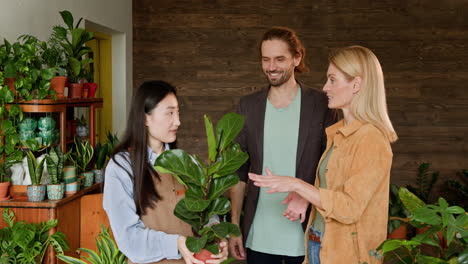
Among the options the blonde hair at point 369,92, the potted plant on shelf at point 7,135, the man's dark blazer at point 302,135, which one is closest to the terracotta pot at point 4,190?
the potted plant on shelf at point 7,135

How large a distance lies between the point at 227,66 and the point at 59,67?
8.02 feet

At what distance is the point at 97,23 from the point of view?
14.5 feet

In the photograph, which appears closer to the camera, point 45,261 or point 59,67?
point 45,261


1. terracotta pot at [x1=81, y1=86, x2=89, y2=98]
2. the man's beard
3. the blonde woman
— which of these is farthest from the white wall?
the blonde woman

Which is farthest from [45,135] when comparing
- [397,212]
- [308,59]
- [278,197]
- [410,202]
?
[308,59]

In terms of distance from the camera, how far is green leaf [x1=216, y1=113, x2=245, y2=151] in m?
1.52

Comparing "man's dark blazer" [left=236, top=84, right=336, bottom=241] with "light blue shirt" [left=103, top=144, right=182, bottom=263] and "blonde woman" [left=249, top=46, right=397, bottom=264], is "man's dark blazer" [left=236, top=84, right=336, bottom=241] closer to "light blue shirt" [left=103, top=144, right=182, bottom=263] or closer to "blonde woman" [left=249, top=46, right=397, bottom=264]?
"blonde woman" [left=249, top=46, right=397, bottom=264]

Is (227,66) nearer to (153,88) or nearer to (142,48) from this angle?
(142,48)

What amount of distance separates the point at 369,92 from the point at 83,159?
2.07 metres

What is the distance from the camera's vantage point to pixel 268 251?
7.19ft

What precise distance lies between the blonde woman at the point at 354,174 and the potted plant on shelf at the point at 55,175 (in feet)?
5.07

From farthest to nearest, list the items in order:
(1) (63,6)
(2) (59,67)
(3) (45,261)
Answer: (1) (63,6)
(2) (59,67)
(3) (45,261)

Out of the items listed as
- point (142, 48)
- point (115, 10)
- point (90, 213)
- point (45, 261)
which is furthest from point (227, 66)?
point (45, 261)

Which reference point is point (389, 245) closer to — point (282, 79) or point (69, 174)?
point (282, 79)
